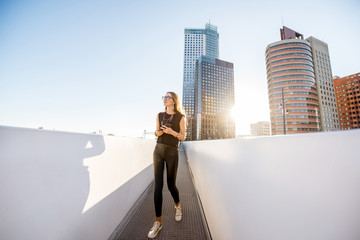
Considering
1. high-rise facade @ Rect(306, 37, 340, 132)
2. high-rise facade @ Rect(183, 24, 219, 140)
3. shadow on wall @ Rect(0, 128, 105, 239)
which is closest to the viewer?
shadow on wall @ Rect(0, 128, 105, 239)

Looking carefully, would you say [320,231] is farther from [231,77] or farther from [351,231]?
[231,77]

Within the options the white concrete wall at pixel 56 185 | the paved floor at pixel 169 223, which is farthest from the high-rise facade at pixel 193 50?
the white concrete wall at pixel 56 185

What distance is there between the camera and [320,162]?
54cm

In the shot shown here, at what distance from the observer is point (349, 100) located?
73.4 meters

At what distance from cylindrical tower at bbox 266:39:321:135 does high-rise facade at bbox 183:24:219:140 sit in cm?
4365

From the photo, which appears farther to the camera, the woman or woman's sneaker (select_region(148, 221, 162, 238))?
the woman

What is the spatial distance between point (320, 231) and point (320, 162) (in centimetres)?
24

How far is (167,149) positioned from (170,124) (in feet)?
1.34

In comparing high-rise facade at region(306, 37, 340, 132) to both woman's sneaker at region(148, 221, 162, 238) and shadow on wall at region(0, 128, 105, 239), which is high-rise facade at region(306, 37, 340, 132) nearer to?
woman's sneaker at region(148, 221, 162, 238)

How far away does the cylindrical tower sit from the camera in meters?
60.3

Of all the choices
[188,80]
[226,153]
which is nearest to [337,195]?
[226,153]

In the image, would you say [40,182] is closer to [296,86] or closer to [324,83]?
[296,86]

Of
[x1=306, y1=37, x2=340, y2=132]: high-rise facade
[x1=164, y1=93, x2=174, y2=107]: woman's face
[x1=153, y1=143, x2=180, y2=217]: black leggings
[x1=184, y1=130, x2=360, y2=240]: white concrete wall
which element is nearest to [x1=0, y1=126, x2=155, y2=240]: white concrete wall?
[x1=153, y1=143, x2=180, y2=217]: black leggings

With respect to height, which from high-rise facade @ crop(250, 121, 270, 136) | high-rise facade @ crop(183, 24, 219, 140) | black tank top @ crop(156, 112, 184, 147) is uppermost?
high-rise facade @ crop(183, 24, 219, 140)
